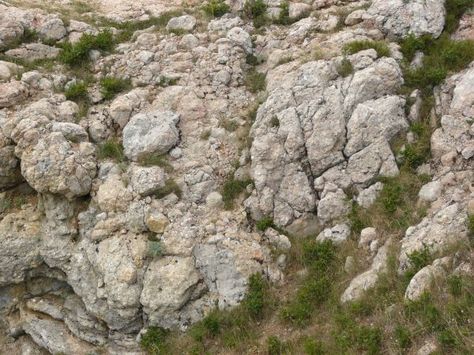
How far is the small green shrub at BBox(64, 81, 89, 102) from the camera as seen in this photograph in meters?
12.2

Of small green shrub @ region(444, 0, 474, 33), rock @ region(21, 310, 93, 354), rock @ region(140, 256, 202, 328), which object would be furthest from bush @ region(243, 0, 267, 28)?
rock @ region(21, 310, 93, 354)

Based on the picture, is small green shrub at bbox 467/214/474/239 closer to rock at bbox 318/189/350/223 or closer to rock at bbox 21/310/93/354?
rock at bbox 318/189/350/223

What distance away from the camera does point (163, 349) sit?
30.4 feet

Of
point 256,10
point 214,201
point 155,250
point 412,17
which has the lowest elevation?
point 155,250

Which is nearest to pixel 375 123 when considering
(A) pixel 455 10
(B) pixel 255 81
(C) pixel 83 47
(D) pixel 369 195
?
(D) pixel 369 195

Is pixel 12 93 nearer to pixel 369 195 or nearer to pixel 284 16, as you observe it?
pixel 284 16

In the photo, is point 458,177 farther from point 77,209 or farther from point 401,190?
point 77,209

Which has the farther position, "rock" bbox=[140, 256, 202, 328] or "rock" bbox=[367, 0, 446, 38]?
"rock" bbox=[367, 0, 446, 38]

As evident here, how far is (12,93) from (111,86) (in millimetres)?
2445

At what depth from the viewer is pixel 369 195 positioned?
9.31 meters

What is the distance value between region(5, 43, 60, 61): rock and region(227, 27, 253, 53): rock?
513cm

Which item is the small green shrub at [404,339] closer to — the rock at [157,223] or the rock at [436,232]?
the rock at [436,232]

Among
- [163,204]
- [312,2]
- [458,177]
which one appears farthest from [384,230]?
[312,2]

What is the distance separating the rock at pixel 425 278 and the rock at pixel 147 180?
5.67 metres
